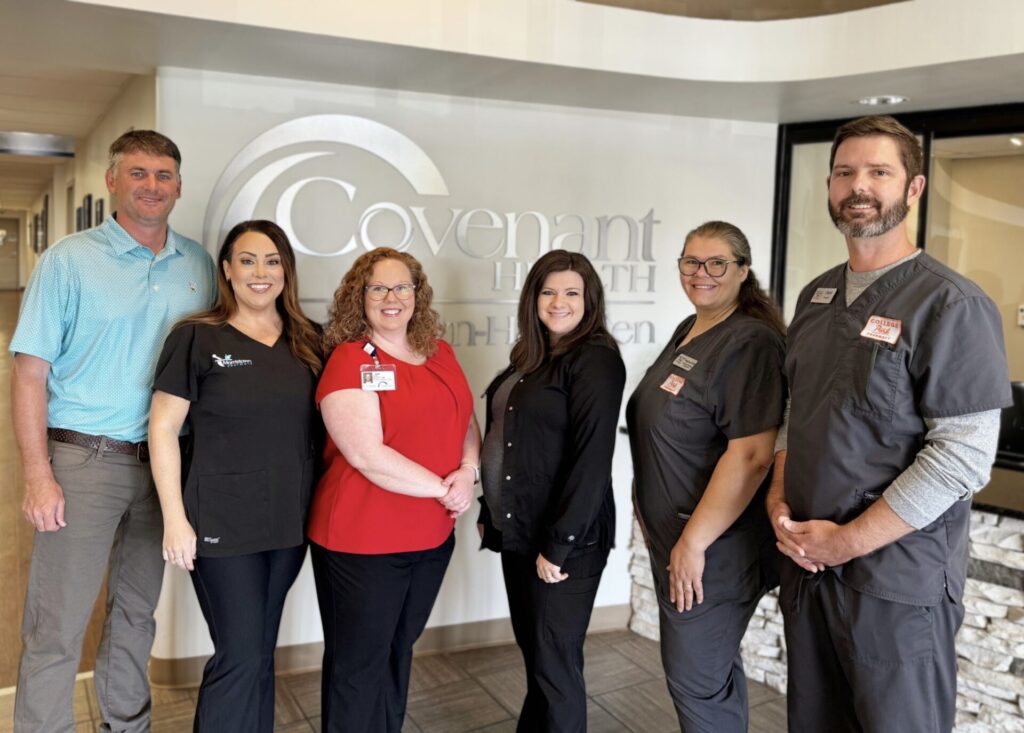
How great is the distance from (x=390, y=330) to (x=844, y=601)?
1.33m

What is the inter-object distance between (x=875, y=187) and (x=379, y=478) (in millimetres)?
1388

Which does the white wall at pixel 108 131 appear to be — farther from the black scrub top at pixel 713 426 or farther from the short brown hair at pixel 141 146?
the black scrub top at pixel 713 426

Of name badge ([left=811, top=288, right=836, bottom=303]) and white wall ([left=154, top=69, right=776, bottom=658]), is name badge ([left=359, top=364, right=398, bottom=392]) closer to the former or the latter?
name badge ([left=811, top=288, right=836, bottom=303])

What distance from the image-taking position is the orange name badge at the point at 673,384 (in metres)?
2.19

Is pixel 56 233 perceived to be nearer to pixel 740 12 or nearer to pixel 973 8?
pixel 740 12

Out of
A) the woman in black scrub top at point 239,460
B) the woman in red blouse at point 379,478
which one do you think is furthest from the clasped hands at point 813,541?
the woman in black scrub top at point 239,460

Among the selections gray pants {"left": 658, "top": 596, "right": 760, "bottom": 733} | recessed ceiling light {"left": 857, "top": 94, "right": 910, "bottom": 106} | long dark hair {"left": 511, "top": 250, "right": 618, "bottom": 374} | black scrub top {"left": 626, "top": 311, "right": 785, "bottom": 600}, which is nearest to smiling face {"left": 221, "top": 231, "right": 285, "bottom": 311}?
→ long dark hair {"left": 511, "top": 250, "right": 618, "bottom": 374}

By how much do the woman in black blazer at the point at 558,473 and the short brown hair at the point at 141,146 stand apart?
1.13 meters

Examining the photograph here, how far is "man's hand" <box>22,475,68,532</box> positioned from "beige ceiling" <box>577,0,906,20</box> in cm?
271

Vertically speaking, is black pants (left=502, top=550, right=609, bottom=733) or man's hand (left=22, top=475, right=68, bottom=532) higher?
man's hand (left=22, top=475, right=68, bottom=532)

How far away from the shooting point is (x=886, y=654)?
175 centimetres

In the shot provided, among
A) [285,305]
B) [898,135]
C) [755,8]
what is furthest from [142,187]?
[755,8]

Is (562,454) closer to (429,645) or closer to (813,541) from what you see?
(813,541)

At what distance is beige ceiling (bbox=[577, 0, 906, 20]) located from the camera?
11.0ft
